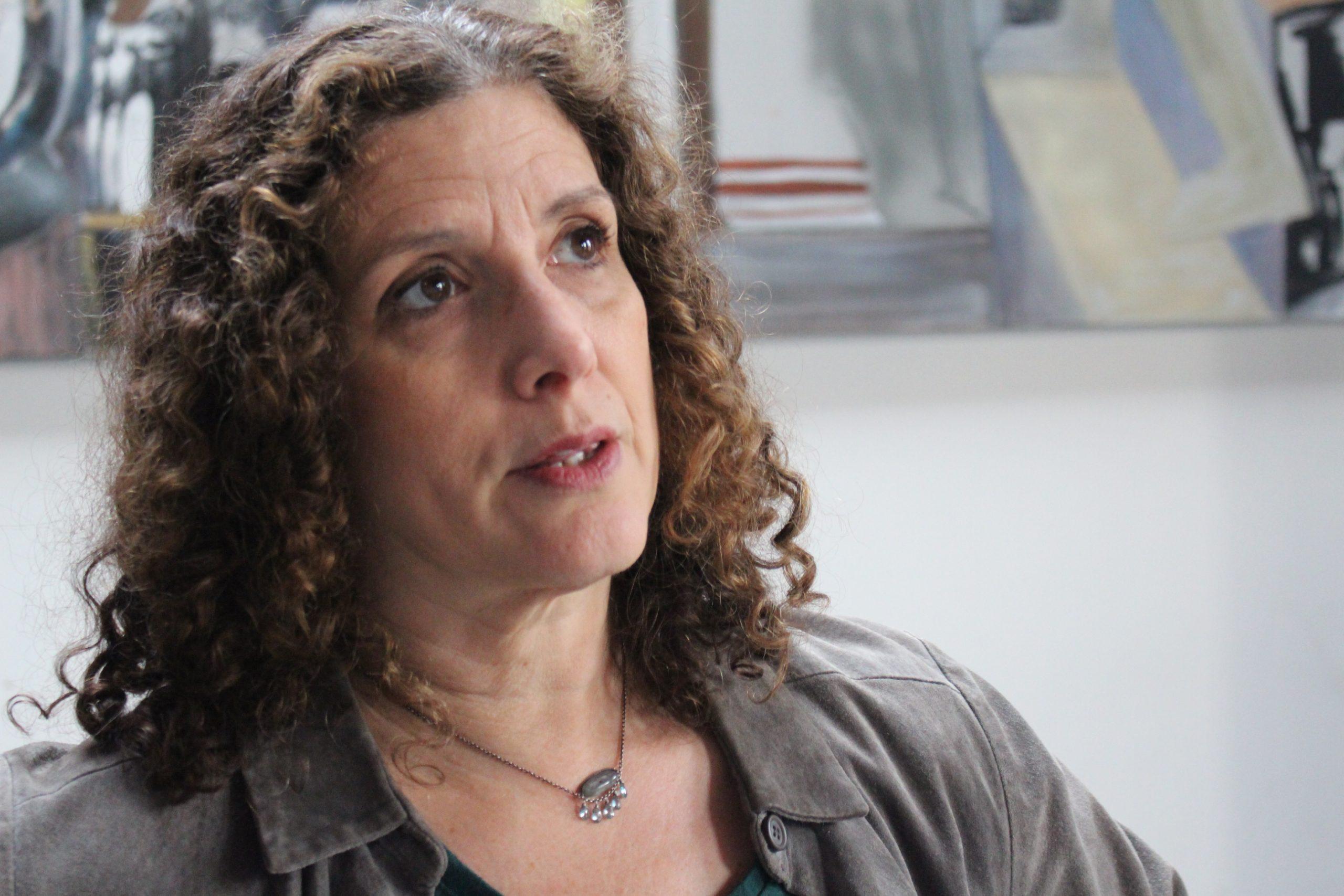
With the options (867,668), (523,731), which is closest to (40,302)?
(523,731)

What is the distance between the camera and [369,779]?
104 cm

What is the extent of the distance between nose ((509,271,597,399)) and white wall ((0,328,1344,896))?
0.89 meters

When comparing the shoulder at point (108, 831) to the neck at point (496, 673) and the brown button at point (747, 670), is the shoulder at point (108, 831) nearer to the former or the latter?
the neck at point (496, 673)

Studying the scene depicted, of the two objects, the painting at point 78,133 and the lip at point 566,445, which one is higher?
the painting at point 78,133

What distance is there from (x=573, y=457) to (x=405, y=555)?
7.1 inches

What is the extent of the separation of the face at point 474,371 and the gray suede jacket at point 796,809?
0.58 ft

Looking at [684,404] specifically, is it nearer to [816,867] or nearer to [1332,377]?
[816,867]

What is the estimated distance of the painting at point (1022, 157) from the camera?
75.0 inches

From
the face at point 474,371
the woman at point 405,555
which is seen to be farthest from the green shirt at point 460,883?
the face at point 474,371

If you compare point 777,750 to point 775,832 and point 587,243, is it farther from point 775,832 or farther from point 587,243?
point 587,243

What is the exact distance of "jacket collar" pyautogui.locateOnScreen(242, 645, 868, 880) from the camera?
1.01m

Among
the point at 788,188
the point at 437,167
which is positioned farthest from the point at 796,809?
the point at 788,188

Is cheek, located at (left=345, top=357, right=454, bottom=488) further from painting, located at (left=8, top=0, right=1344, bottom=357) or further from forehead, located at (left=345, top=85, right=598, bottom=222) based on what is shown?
painting, located at (left=8, top=0, right=1344, bottom=357)

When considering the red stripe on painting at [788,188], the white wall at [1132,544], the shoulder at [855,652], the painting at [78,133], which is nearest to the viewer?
the shoulder at [855,652]
